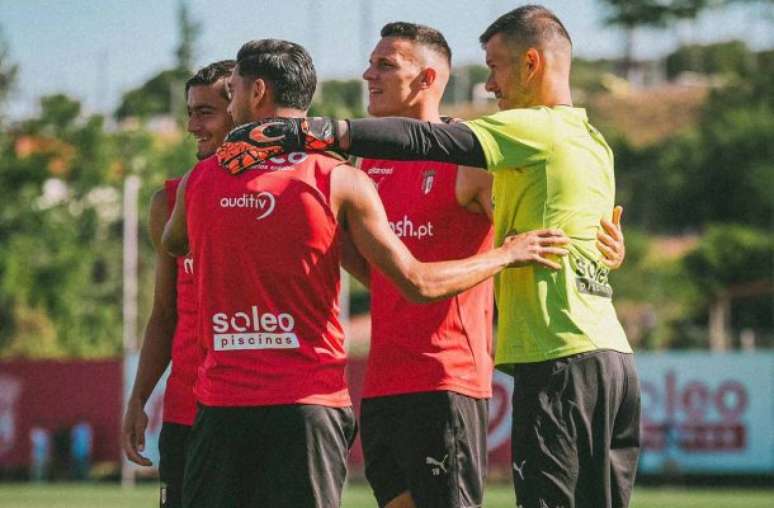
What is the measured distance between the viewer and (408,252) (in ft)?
Result: 19.4

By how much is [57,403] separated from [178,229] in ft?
84.1

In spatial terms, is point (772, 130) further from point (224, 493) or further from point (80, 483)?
point (224, 493)

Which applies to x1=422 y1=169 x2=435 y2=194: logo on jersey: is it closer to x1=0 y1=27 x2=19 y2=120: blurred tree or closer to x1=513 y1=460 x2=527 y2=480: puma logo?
x1=513 y1=460 x2=527 y2=480: puma logo

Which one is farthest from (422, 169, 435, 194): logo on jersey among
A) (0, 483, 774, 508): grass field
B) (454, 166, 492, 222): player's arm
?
(0, 483, 774, 508): grass field

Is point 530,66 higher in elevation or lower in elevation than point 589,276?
higher

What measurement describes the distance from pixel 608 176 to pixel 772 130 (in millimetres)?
68234

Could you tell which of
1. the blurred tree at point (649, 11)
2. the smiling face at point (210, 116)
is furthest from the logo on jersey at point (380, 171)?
the blurred tree at point (649, 11)

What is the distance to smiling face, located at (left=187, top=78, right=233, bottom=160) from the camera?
7.59 m

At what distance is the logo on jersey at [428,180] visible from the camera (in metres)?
7.39

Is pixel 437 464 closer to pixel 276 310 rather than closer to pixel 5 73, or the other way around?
pixel 276 310

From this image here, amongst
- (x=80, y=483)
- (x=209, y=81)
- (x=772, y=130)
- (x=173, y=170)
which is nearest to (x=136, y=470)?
Result: (x=80, y=483)

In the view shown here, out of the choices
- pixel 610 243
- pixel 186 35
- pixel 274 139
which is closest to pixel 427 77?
pixel 610 243

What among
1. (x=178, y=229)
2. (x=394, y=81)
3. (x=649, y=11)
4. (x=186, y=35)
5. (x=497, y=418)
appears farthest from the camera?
(x=649, y=11)

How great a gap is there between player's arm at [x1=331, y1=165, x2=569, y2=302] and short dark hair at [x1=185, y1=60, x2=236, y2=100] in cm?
198
